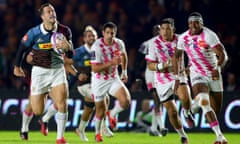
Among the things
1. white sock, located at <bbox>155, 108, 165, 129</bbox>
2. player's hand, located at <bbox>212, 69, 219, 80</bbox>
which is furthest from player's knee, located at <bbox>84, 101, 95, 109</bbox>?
player's hand, located at <bbox>212, 69, 219, 80</bbox>

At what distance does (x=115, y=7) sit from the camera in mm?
23797

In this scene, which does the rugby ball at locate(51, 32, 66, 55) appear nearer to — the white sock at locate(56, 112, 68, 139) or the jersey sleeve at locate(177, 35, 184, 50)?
the white sock at locate(56, 112, 68, 139)

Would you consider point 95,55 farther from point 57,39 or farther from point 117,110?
point 57,39

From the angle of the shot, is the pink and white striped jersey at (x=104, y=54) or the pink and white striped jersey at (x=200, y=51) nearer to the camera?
the pink and white striped jersey at (x=200, y=51)

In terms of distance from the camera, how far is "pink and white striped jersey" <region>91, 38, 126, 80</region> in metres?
17.0

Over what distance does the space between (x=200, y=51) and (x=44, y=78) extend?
9.00 feet

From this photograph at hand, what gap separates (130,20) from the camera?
942 inches

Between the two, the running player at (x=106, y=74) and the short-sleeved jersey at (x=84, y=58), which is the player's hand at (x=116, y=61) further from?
the short-sleeved jersey at (x=84, y=58)

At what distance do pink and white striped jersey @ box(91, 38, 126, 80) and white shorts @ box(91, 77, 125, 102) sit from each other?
0.09m

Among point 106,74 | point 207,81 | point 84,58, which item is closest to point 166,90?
point 207,81

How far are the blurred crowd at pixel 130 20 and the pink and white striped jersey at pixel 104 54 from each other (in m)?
4.02

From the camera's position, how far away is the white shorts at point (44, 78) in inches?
575

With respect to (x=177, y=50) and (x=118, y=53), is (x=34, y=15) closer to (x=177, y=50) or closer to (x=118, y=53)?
(x=118, y=53)

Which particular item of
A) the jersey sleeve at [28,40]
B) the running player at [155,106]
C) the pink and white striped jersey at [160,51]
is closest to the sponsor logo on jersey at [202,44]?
the pink and white striped jersey at [160,51]
